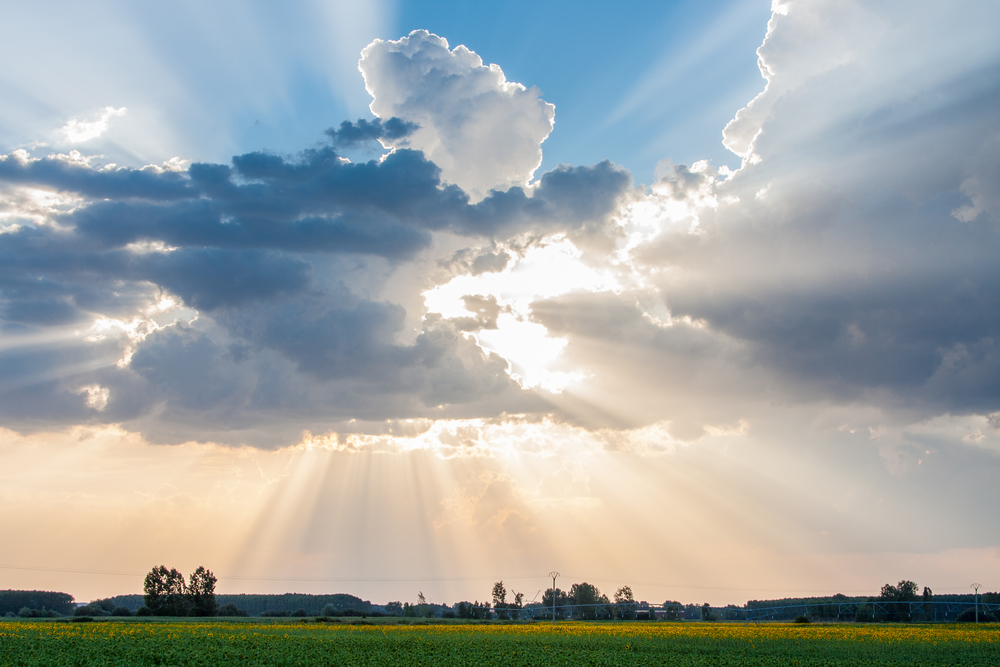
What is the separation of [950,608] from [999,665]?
16500cm

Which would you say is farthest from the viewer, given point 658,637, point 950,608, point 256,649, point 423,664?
point 950,608

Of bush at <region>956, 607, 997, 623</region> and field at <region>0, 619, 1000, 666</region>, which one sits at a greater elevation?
field at <region>0, 619, 1000, 666</region>

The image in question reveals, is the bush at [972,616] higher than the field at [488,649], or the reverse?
the field at [488,649]

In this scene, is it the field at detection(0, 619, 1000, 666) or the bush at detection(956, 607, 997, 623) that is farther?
the bush at detection(956, 607, 997, 623)

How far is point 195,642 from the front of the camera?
67.1 metres

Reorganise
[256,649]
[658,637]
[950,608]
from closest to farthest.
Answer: [256,649], [658,637], [950,608]

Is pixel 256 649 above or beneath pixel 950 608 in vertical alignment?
above

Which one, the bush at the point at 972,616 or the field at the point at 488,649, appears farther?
the bush at the point at 972,616

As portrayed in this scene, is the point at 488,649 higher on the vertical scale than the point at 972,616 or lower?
higher

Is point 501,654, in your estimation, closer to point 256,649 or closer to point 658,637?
point 256,649

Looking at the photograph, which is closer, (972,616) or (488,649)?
(488,649)

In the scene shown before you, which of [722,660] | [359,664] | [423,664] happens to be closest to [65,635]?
[359,664]

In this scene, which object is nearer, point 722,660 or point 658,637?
point 722,660

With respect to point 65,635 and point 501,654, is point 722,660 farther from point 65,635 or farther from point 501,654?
point 65,635
